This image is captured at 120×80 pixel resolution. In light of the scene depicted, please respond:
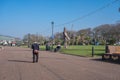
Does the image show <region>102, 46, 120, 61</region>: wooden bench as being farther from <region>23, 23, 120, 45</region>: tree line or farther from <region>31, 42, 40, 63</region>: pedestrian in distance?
<region>23, 23, 120, 45</region>: tree line

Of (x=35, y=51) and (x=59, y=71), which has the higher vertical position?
(x=35, y=51)

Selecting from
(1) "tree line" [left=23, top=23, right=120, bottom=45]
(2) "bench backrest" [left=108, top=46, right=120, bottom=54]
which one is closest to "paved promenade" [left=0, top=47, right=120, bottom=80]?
(2) "bench backrest" [left=108, top=46, right=120, bottom=54]

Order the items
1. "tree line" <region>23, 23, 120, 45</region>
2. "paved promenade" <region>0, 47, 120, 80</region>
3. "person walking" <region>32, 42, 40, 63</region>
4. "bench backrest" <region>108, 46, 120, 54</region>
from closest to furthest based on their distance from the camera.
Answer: "paved promenade" <region>0, 47, 120, 80</region>
"person walking" <region>32, 42, 40, 63</region>
"bench backrest" <region>108, 46, 120, 54</region>
"tree line" <region>23, 23, 120, 45</region>

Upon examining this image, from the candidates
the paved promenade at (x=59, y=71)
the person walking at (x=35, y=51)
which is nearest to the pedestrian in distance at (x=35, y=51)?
the person walking at (x=35, y=51)

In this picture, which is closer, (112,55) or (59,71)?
(59,71)

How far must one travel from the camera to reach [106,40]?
124 m

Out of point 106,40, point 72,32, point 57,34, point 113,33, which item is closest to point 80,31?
point 72,32

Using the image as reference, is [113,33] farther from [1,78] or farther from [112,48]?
[1,78]

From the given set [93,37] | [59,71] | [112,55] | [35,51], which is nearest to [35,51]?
[35,51]

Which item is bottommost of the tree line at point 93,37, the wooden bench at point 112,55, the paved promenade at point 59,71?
the paved promenade at point 59,71

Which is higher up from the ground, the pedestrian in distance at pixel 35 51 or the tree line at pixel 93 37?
the tree line at pixel 93 37

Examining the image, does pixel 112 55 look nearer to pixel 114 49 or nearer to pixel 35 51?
pixel 114 49

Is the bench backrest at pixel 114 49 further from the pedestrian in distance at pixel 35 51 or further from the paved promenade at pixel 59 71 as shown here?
the pedestrian in distance at pixel 35 51

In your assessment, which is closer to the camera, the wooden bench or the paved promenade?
the paved promenade
